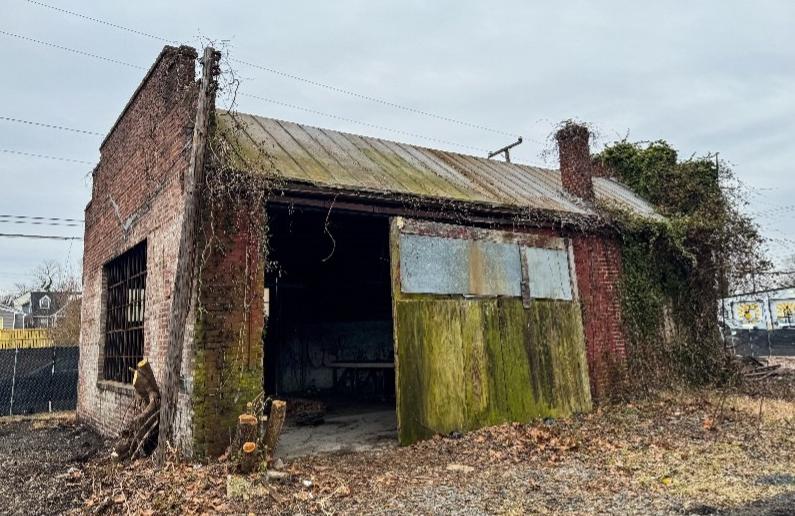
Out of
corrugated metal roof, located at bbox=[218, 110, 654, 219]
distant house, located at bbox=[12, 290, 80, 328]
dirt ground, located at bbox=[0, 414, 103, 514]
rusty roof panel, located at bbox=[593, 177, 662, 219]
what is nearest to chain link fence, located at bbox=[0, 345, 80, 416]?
dirt ground, located at bbox=[0, 414, 103, 514]

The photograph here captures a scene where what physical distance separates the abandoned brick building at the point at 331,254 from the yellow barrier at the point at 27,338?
19649 millimetres

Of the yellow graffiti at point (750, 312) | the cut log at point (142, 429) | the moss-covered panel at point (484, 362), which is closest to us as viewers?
the cut log at point (142, 429)

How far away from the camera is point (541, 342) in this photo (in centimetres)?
948

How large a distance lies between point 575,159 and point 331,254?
6848mm

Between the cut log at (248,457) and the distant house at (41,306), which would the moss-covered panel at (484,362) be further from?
the distant house at (41,306)

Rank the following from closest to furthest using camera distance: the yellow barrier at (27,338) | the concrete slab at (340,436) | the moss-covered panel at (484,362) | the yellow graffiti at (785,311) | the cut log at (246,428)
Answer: the cut log at (246,428)
the concrete slab at (340,436)
the moss-covered panel at (484,362)
the yellow barrier at (27,338)
the yellow graffiti at (785,311)

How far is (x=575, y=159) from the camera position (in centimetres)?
1302

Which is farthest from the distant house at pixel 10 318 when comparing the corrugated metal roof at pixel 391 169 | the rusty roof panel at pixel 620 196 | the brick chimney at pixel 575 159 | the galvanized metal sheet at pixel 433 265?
the galvanized metal sheet at pixel 433 265

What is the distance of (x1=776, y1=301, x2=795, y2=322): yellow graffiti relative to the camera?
106 feet

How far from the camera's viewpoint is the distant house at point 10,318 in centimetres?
5319

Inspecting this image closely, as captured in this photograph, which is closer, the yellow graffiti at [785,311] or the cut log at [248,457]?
the cut log at [248,457]

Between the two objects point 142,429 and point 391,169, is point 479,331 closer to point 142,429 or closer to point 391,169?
point 391,169

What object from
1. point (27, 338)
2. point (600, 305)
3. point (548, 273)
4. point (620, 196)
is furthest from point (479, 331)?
point (27, 338)

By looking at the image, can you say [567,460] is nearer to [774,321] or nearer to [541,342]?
[541,342]
